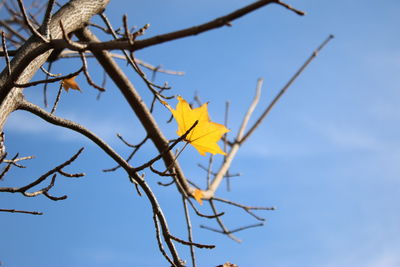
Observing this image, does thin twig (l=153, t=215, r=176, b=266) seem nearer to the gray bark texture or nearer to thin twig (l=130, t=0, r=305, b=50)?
the gray bark texture

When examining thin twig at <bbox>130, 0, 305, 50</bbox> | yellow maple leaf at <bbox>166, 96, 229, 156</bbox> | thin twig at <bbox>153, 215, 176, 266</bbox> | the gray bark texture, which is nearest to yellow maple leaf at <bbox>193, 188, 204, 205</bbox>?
thin twig at <bbox>153, 215, 176, 266</bbox>

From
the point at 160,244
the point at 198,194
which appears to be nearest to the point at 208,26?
the point at 160,244

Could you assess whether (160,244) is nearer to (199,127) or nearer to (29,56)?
(199,127)

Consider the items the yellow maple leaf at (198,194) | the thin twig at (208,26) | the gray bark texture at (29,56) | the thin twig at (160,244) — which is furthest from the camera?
the yellow maple leaf at (198,194)

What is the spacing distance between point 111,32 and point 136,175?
3.79ft

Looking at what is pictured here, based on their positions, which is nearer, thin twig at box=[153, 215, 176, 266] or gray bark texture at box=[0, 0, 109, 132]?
gray bark texture at box=[0, 0, 109, 132]

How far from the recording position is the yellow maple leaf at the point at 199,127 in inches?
55.4

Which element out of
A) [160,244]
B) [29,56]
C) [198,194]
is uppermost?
[198,194]

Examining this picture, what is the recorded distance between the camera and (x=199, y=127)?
1469 millimetres

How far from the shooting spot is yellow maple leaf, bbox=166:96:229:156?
141 cm

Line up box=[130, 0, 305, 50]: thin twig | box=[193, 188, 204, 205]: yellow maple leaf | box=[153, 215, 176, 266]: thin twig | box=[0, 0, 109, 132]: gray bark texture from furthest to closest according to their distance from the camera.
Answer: box=[193, 188, 204, 205]: yellow maple leaf < box=[153, 215, 176, 266]: thin twig < box=[0, 0, 109, 132]: gray bark texture < box=[130, 0, 305, 50]: thin twig

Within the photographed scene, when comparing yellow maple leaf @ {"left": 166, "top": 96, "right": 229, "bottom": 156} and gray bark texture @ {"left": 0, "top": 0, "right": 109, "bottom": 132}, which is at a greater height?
gray bark texture @ {"left": 0, "top": 0, "right": 109, "bottom": 132}

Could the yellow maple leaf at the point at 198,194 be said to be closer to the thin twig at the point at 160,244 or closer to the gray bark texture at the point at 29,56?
the thin twig at the point at 160,244

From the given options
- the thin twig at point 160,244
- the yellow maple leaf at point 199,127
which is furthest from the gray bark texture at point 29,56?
the thin twig at point 160,244
